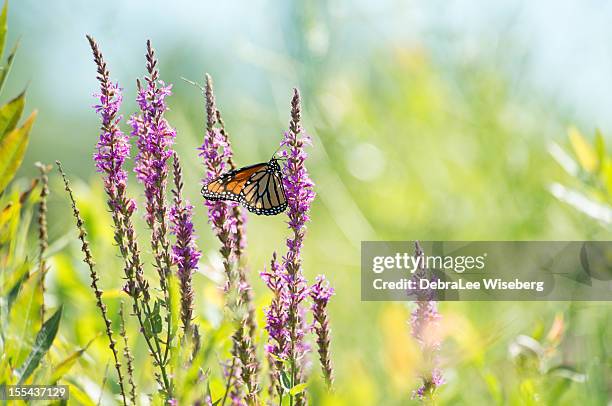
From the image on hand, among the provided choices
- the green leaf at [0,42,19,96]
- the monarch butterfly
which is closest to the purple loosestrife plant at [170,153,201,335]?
the monarch butterfly

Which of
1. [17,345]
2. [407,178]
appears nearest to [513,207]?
[407,178]

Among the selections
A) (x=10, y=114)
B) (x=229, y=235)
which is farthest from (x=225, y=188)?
(x=10, y=114)

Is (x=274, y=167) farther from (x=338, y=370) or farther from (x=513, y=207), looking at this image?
(x=513, y=207)

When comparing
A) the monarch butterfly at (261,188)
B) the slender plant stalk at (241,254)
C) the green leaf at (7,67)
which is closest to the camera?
the green leaf at (7,67)

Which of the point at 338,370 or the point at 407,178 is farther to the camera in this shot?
the point at 407,178

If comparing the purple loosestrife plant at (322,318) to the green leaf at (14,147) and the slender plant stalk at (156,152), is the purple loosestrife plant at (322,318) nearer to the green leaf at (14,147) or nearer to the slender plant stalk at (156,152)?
the slender plant stalk at (156,152)

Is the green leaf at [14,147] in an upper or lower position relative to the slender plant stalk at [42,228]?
upper

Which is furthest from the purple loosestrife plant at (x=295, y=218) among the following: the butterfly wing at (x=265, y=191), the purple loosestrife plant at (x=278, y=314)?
the butterfly wing at (x=265, y=191)

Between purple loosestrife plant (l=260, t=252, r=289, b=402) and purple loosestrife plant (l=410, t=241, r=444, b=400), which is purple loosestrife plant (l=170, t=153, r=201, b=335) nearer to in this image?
purple loosestrife plant (l=260, t=252, r=289, b=402)

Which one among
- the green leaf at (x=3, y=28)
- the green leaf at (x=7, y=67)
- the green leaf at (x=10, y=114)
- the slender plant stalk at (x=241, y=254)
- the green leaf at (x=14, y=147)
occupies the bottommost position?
the slender plant stalk at (x=241, y=254)
